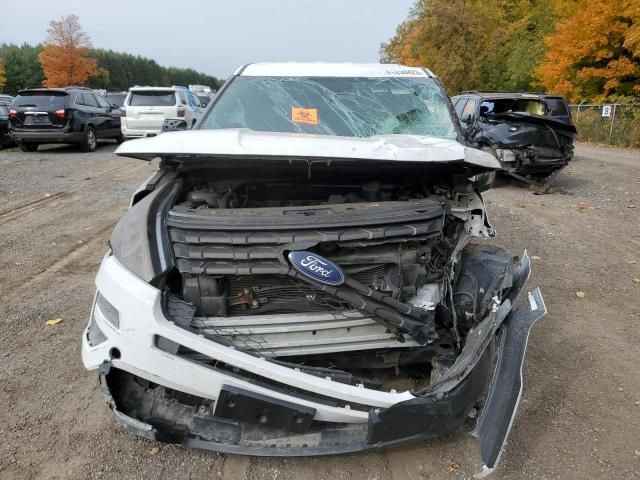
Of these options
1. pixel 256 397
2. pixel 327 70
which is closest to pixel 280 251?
pixel 256 397

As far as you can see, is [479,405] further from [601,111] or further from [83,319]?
[601,111]

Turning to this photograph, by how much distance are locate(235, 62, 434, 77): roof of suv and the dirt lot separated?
241 centimetres

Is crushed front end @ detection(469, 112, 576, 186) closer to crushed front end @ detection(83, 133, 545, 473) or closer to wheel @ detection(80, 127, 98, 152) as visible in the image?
crushed front end @ detection(83, 133, 545, 473)

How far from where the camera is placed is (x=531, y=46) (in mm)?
29859

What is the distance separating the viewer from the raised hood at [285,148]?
93.1 inches

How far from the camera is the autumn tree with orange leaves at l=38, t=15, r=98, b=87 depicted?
46378 mm

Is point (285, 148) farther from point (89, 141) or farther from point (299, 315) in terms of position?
point (89, 141)

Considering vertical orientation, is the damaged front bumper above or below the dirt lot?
above

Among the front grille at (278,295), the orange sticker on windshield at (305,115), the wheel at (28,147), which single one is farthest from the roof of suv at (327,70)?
the wheel at (28,147)

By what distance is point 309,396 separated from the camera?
2.15m

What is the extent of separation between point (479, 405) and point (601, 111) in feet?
67.8

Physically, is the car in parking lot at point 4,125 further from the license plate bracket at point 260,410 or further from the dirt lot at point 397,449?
the license plate bracket at point 260,410

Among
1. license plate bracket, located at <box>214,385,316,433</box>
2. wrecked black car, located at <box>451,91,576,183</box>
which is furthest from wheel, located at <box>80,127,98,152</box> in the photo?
license plate bracket, located at <box>214,385,316,433</box>

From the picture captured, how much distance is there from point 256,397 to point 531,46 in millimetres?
33130
